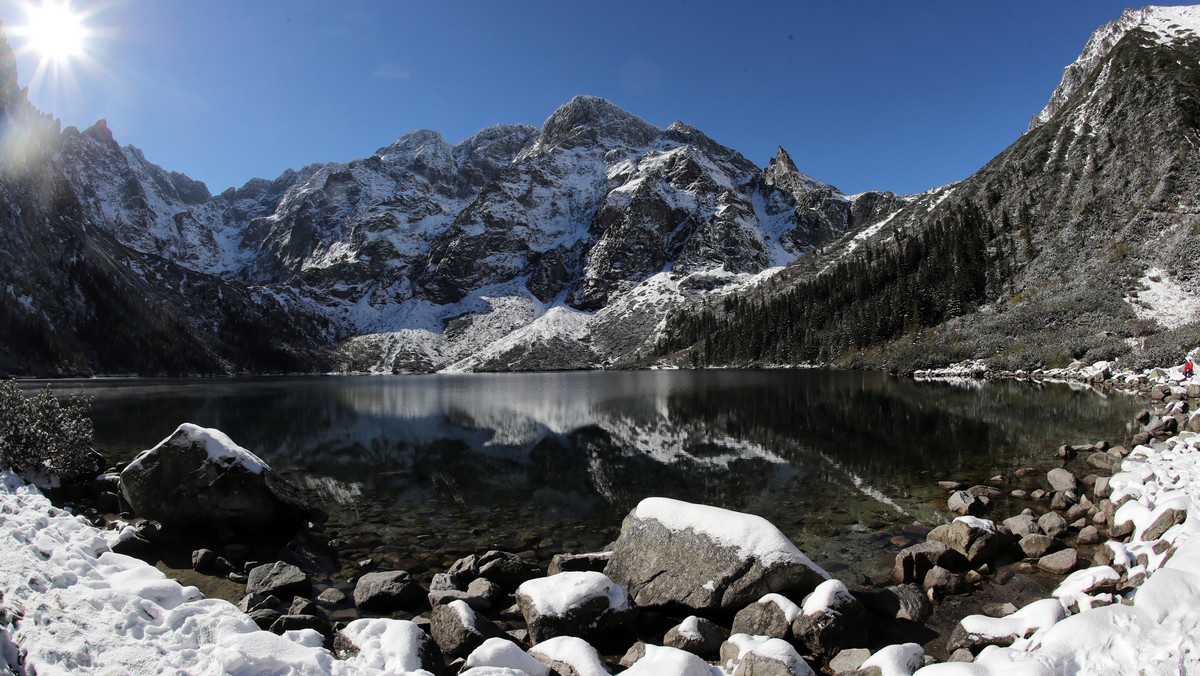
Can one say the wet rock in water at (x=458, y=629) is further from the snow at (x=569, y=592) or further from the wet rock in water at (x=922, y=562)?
the wet rock in water at (x=922, y=562)

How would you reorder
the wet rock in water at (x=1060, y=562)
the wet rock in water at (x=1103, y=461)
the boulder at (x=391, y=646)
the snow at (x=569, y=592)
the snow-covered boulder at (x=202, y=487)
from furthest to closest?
the wet rock in water at (x=1103, y=461) → the snow-covered boulder at (x=202, y=487) → the wet rock in water at (x=1060, y=562) → the snow at (x=569, y=592) → the boulder at (x=391, y=646)

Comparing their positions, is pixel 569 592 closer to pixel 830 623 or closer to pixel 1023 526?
pixel 830 623

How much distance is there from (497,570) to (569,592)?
3569 mm

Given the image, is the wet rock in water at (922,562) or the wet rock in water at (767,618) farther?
the wet rock in water at (922,562)

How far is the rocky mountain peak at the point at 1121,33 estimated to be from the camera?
354 ft

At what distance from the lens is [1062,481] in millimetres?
16641

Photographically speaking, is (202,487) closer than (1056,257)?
Yes

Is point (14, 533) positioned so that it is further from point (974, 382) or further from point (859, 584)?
point (974, 382)

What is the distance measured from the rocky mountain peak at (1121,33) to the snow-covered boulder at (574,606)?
165 m

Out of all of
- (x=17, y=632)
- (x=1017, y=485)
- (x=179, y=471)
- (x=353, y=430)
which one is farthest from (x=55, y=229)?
(x=1017, y=485)

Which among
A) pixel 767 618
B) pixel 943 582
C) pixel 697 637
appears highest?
pixel 767 618

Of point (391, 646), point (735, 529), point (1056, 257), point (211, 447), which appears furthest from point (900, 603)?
point (1056, 257)

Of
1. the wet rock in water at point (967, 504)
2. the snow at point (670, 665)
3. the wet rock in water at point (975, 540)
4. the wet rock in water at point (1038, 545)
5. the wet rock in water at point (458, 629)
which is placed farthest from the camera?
the wet rock in water at point (967, 504)

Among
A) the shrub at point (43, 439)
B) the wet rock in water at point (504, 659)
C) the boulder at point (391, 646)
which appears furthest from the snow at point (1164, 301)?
the shrub at point (43, 439)
